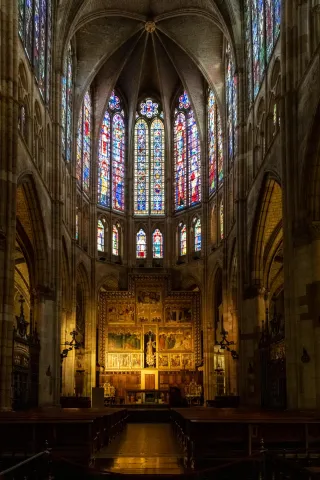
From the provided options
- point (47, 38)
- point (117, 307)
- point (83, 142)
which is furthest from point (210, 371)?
point (47, 38)

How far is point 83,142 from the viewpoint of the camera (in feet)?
155

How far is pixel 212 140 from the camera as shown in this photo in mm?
48156

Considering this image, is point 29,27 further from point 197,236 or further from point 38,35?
point 197,236

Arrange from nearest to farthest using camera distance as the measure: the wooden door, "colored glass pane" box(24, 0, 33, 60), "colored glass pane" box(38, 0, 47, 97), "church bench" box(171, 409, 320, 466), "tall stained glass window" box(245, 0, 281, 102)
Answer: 1. "church bench" box(171, 409, 320, 466)
2. "tall stained glass window" box(245, 0, 281, 102)
3. "colored glass pane" box(24, 0, 33, 60)
4. "colored glass pane" box(38, 0, 47, 97)
5. the wooden door

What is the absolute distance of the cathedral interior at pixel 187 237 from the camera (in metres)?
23.4

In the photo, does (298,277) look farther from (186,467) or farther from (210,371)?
(210,371)

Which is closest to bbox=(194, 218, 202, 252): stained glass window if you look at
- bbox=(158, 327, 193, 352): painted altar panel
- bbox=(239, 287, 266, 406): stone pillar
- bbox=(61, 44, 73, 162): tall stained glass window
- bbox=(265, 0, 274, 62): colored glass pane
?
bbox=(158, 327, 193, 352): painted altar panel

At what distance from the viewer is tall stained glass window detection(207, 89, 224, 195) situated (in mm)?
45688

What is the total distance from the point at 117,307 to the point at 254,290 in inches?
626

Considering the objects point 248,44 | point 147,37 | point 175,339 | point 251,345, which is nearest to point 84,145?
point 147,37

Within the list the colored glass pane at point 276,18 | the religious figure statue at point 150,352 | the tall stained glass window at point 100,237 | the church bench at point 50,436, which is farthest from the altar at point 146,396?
the church bench at point 50,436

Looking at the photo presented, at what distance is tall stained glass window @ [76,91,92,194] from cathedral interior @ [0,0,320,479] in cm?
21

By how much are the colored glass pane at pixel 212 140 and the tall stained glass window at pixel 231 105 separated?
397 centimetres

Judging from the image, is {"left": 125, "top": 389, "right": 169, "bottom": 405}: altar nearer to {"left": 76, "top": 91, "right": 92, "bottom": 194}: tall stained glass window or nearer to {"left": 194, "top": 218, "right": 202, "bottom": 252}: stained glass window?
{"left": 194, "top": 218, "right": 202, "bottom": 252}: stained glass window
